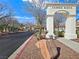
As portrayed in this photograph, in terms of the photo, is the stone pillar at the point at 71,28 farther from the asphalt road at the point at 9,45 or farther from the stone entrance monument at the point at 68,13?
the asphalt road at the point at 9,45

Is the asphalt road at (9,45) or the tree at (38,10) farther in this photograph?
the tree at (38,10)

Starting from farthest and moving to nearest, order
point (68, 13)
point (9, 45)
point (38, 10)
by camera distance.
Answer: point (38, 10)
point (68, 13)
point (9, 45)

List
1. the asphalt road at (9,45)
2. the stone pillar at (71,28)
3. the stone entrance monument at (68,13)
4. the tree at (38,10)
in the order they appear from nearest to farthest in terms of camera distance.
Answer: the asphalt road at (9,45) → the stone entrance monument at (68,13) → the stone pillar at (71,28) → the tree at (38,10)

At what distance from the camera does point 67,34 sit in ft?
128

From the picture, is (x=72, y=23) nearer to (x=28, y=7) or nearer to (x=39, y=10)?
(x=39, y=10)

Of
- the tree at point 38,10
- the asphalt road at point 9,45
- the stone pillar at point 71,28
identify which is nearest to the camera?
the asphalt road at point 9,45

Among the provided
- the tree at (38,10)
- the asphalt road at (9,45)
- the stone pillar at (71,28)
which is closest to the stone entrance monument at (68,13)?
the stone pillar at (71,28)

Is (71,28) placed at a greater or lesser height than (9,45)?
greater

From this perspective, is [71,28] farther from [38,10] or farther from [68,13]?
[38,10]

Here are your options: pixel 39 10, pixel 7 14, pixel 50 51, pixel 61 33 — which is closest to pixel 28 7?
pixel 39 10

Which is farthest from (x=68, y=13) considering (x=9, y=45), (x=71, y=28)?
(x=9, y=45)

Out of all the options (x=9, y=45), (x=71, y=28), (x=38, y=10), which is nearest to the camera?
(x=9, y=45)

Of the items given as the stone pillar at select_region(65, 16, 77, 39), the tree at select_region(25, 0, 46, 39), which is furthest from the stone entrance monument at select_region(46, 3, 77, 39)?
the tree at select_region(25, 0, 46, 39)

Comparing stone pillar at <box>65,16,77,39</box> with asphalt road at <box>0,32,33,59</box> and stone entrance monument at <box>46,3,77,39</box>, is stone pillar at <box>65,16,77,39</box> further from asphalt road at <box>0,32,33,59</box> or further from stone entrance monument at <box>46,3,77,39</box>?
asphalt road at <box>0,32,33,59</box>
